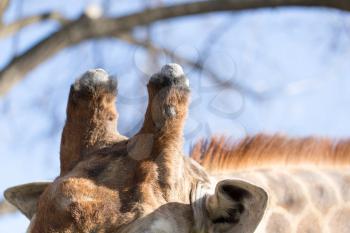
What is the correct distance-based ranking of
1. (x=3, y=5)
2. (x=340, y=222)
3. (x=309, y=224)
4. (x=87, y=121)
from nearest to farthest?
1. (x=87, y=121)
2. (x=309, y=224)
3. (x=340, y=222)
4. (x=3, y=5)

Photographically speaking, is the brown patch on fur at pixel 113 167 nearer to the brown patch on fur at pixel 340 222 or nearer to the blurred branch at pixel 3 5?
the brown patch on fur at pixel 340 222

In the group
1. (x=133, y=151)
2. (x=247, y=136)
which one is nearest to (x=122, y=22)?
(x=247, y=136)

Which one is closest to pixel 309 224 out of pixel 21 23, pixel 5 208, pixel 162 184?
pixel 162 184

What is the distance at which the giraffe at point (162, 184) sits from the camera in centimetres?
555

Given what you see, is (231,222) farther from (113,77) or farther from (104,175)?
(113,77)

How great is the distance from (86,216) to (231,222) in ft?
3.09

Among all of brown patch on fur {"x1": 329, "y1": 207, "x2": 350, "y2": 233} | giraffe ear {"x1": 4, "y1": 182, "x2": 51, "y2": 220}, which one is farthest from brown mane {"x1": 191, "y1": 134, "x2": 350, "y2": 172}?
giraffe ear {"x1": 4, "y1": 182, "x2": 51, "y2": 220}

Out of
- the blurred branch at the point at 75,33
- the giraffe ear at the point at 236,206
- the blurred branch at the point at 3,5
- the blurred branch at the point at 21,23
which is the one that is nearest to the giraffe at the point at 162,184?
the giraffe ear at the point at 236,206

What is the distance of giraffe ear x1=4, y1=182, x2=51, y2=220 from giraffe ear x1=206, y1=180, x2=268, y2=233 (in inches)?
63.3

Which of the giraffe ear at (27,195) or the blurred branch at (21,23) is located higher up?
the blurred branch at (21,23)

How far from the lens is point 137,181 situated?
5723 mm

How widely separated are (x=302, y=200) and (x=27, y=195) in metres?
2.10

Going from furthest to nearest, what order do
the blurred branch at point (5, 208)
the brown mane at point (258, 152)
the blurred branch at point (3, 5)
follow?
the blurred branch at point (3, 5) → the blurred branch at point (5, 208) → the brown mane at point (258, 152)

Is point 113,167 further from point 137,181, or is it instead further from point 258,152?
point 258,152
